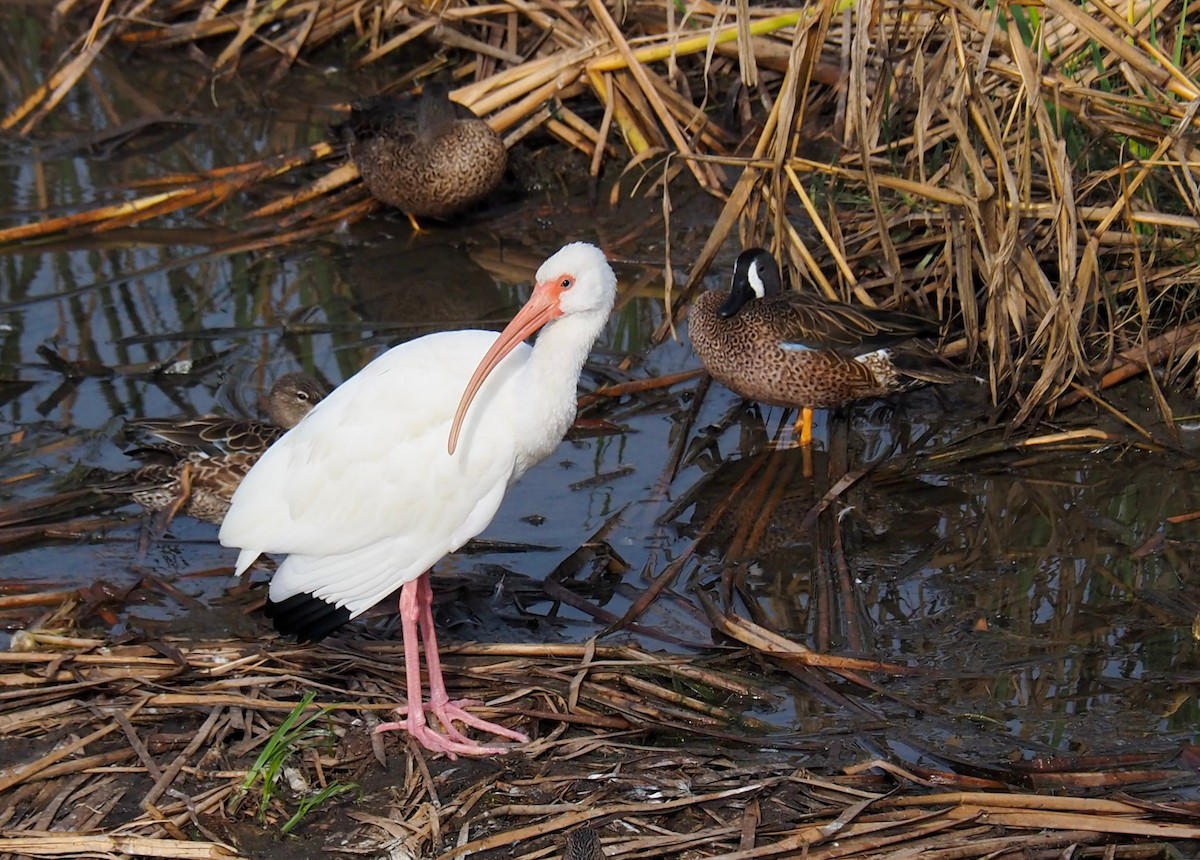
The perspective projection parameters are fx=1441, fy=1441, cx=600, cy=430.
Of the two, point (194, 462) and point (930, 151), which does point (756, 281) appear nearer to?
point (930, 151)

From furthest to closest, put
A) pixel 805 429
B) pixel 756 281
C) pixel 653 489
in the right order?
pixel 756 281
pixel 805 429
pixel 653 489

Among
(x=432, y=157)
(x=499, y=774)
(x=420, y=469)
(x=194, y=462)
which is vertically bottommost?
(x=499, y=774)

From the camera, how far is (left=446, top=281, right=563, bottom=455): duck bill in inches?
169

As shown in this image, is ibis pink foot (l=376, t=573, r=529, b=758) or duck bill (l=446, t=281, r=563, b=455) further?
ibis pink foot (l=376, t=573, r=529, b=758)

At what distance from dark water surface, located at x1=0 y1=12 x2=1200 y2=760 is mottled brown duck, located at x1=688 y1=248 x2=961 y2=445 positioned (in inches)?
9.4

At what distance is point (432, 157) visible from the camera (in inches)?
324

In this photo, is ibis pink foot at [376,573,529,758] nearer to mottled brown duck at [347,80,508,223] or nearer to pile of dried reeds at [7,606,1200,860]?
pile of dried reeds at [7,606,1200,860]

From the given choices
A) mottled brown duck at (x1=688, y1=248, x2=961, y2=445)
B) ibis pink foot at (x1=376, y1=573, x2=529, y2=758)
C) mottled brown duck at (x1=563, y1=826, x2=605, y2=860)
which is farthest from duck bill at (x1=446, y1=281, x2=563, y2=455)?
mottled brown duck at (x1=688, y1=248, x2=961, y2=445)

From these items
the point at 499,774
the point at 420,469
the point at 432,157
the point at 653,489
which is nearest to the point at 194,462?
the point at 420,469

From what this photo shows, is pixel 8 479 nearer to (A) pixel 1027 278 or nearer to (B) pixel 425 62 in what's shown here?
(A) pixel 1027 278

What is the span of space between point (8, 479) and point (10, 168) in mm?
4287

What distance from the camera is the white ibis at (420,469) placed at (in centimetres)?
443

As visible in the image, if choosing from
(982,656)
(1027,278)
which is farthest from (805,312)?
(982,656)

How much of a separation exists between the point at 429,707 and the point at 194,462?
5.72ft
